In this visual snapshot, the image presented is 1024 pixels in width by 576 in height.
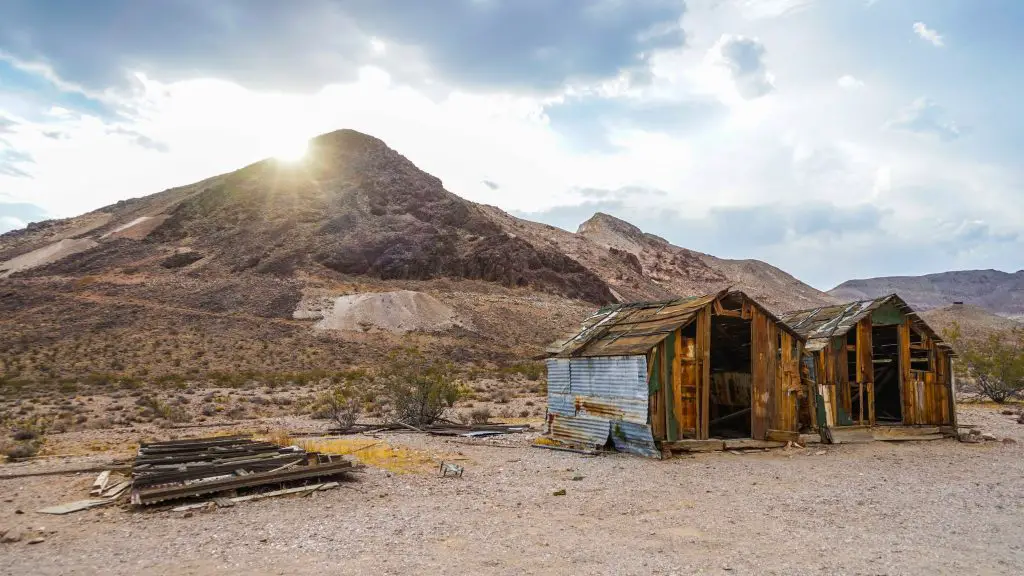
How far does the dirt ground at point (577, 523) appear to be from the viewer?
6.58m

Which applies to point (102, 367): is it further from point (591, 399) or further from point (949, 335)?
point (949, 335)

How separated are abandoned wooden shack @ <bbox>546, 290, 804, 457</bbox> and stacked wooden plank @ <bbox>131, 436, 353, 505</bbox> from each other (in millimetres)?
5737

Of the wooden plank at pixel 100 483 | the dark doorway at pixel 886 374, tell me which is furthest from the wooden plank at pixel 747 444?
the wooden plank at pixel 100 483

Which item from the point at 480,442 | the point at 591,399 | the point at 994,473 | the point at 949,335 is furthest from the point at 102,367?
the point at 949,335

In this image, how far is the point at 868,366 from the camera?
15.5 meters

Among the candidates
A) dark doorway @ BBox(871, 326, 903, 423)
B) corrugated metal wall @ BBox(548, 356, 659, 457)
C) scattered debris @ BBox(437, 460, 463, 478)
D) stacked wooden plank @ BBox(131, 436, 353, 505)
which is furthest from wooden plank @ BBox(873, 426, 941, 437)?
stacked wooden plank @ BBox(131, 436, 353, 505)

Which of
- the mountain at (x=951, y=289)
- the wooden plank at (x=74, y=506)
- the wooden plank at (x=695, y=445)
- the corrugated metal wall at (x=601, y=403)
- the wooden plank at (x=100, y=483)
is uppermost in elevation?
the mountain at (x=951, y=289)

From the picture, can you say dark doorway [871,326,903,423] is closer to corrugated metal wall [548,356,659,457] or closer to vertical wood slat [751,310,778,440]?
vertical wood slat [751,310,778,440]

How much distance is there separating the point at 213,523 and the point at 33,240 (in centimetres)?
8754

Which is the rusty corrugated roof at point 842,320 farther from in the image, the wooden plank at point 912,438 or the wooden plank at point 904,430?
the wooden plank at point 912,438

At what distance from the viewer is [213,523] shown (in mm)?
8156

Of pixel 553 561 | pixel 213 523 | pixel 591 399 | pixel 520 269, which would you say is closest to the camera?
pixel 553 561

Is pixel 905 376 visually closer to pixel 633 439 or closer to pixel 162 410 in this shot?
pixel 633 439

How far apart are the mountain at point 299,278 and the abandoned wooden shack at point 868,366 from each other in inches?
1155
